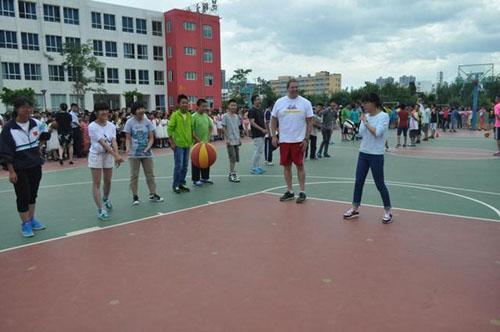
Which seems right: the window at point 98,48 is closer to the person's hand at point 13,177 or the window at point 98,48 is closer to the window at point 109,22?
the window at point 109,22

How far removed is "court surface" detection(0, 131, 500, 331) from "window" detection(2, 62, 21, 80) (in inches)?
1507

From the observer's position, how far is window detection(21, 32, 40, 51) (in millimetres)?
41812

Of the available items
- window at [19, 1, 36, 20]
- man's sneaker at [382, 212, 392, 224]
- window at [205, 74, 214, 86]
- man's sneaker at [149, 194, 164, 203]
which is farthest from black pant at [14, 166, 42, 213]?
window at [205, 74, 214, 86]

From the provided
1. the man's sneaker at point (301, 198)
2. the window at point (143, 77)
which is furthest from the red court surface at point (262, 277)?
the window at point (143, 77)

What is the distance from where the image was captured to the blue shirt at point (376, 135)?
593 centimetres

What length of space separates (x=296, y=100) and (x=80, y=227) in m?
4.15

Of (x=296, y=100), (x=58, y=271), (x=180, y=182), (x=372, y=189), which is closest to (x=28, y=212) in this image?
(x=58, y=271)

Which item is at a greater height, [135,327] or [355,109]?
[355,109]

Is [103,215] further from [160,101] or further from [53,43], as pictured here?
[160,101]

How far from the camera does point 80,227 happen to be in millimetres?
6117

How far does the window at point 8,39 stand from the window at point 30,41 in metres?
0.80

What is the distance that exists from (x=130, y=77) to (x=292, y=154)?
4674 cm

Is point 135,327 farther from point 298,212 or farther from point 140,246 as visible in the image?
point 298,212

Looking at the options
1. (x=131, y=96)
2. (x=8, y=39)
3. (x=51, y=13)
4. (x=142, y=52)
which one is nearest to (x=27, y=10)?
(x=51, y=13)
